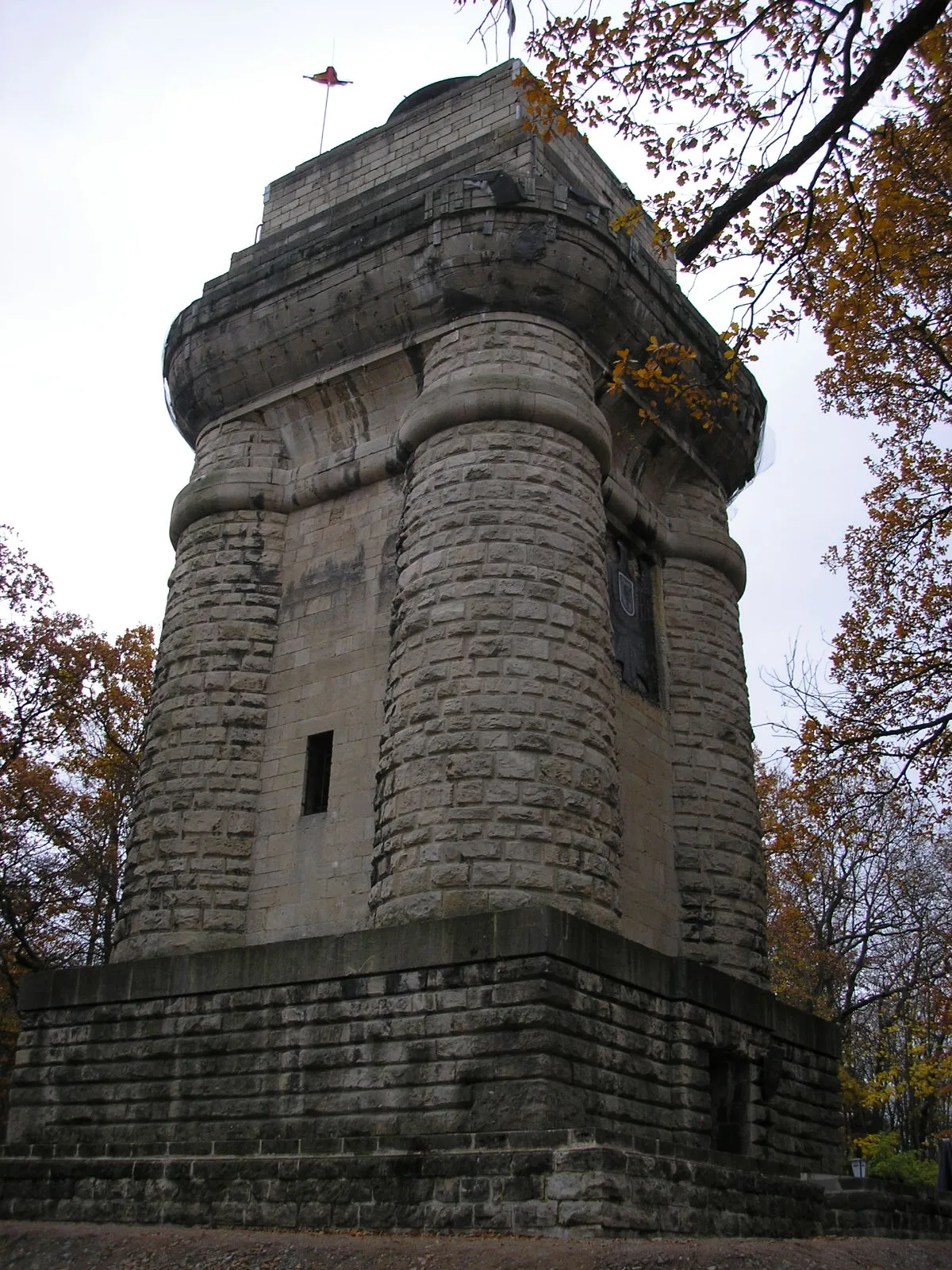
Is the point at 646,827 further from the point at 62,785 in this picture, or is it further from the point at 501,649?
the point at 62,785

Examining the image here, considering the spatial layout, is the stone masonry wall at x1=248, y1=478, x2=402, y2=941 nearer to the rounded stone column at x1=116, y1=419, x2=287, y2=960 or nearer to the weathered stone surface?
the rounded stone column at x1=116, y1=419, x2=287, y2=960

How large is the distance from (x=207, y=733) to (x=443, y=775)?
3.77 m

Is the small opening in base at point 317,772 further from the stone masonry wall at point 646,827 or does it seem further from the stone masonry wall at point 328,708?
the stone masonry wall at point 646,827

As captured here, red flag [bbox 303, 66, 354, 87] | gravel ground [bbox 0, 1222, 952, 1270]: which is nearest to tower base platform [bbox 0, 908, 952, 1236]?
gravel ground [bbox 0, 1222, 952, 1270]

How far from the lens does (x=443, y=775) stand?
1167cm

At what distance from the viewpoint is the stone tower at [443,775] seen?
402 inches

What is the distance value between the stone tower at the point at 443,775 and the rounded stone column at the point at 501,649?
0.04 m

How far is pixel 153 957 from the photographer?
1294 centimetres

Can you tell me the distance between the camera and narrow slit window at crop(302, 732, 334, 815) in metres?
13.6

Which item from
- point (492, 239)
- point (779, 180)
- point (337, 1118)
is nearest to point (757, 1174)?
point (337, 1118)

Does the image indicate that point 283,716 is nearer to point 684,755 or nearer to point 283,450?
point 283,450

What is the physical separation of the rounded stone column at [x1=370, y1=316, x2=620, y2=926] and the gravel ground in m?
3.14

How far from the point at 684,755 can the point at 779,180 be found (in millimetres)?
7998

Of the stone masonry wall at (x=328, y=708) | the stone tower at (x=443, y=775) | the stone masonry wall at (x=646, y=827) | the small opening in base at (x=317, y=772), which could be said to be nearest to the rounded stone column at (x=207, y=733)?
the stone tower at (x=443, y=775)
